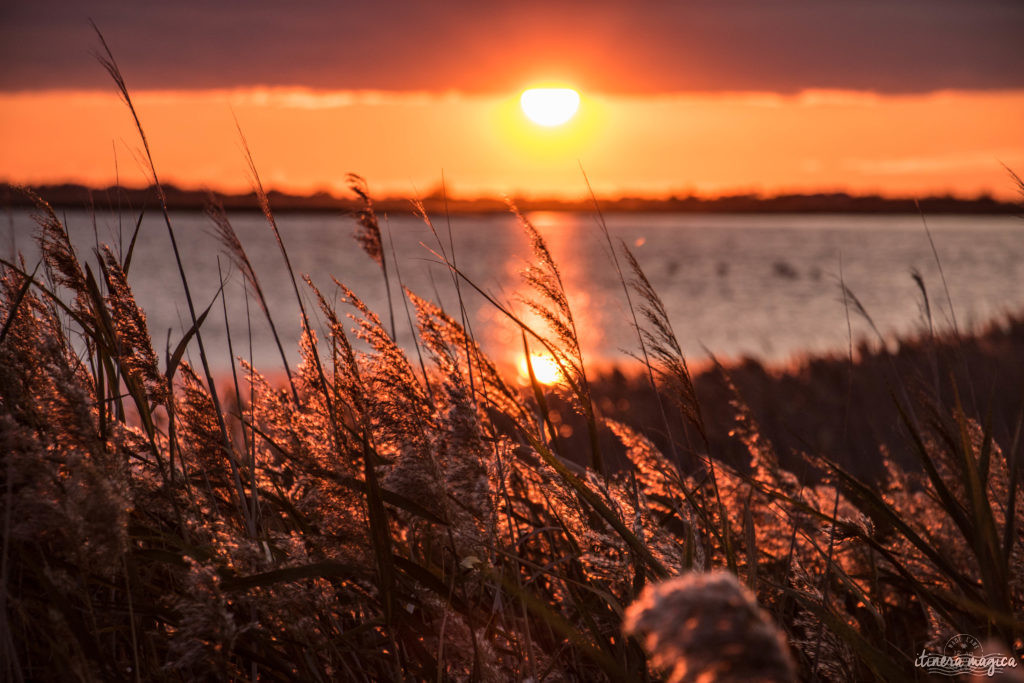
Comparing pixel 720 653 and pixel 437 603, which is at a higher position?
pixel 720 653

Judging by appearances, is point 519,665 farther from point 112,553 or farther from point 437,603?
point 112,553

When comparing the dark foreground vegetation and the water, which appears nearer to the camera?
the dark foreground vegetation

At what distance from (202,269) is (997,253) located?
187 feet

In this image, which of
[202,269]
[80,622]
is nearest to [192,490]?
[80,622]

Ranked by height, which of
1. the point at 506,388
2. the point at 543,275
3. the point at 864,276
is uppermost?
the point at 543,275

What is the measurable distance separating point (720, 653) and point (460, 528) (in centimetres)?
111

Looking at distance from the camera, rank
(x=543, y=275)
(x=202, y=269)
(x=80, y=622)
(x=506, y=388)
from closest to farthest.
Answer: (x=80, y=622), (x=543, y=275), (x=506, y=388), (x=202, y=269)

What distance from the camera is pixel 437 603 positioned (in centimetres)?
199

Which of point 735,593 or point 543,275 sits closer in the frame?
point 735,593

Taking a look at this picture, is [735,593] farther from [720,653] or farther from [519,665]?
[519,665]

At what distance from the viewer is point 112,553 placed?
4.79 ft

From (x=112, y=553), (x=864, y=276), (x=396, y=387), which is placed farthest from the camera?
(x=864, y=276)

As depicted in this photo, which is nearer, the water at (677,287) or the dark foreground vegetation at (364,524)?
the dark foreground vegetation at (364,524)

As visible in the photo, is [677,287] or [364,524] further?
[677,287]
